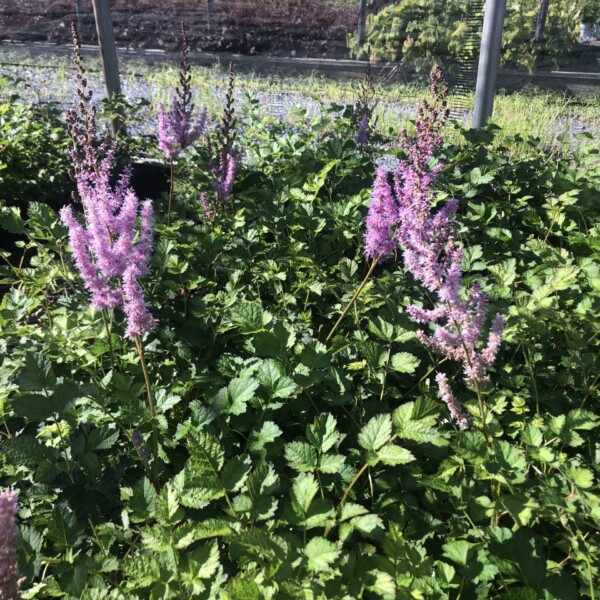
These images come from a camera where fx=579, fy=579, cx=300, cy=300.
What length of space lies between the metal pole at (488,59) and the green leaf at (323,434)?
262 centimetres

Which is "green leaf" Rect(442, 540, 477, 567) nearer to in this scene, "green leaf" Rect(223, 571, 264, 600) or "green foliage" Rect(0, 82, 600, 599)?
"green foliage" Rect(0, 82, 600, 599)

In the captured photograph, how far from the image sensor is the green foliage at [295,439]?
1051mm

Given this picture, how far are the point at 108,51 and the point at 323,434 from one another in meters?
3.71

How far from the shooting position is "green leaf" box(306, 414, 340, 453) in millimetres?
1226

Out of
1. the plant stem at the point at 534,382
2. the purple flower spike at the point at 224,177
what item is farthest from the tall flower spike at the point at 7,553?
the purple flower spike at the point at 224,177

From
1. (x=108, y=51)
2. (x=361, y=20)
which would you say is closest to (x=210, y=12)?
(x=108, y=51)

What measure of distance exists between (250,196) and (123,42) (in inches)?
93.0

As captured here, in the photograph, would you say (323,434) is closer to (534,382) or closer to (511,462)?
(511,462)

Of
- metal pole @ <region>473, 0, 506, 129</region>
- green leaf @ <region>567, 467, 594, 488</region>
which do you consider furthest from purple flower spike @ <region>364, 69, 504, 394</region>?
metal pole @ <region>473, 0, 506, 129</region>

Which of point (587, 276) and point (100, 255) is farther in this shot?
point (587, 276)

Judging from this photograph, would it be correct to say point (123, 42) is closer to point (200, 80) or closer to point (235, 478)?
point (200, 80)

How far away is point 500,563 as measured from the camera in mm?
1102

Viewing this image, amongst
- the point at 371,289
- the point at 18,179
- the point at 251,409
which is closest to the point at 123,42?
the point at 18,179

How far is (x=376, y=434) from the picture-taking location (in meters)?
1.20
